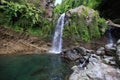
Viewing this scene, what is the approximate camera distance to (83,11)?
2383 centimetres

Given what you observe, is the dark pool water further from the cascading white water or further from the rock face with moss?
the rock face with moss

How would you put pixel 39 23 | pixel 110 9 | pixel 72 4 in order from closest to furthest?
pixel 39 23, pixel 110 9, pixel 72 4

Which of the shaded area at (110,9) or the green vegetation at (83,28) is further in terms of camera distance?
the shaded area at (110,9)

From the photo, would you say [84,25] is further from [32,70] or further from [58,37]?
[32,70]

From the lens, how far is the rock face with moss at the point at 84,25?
2300 cm

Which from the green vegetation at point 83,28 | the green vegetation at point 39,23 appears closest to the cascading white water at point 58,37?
the green vegetation at point 39,23

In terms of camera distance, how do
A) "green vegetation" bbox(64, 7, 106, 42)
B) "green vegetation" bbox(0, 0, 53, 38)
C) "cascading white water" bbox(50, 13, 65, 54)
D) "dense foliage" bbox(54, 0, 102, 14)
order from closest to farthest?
"green vegetation" bbox(0, 0, 53, 38) → "cascading white water" bbox(50, 13, 65, 54) → "green vegetation" bbox(64, 7, 106, 42) → "dense foliage" bbox(54, 0, 102, 14)

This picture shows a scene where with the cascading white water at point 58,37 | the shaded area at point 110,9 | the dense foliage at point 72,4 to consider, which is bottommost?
the cascading white water at point 58,37

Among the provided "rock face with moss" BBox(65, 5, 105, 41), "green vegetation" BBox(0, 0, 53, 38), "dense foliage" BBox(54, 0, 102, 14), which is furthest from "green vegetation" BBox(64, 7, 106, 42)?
"dense foliage" BBox(54, 0, 102, 14)

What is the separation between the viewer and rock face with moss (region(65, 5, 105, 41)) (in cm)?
2300

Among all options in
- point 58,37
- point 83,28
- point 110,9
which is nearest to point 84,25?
point 83,28

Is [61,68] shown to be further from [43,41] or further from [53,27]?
[53,27]

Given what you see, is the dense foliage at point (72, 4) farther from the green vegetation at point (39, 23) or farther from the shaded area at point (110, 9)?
the green vegetation at point (39, 23)

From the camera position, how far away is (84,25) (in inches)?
919
